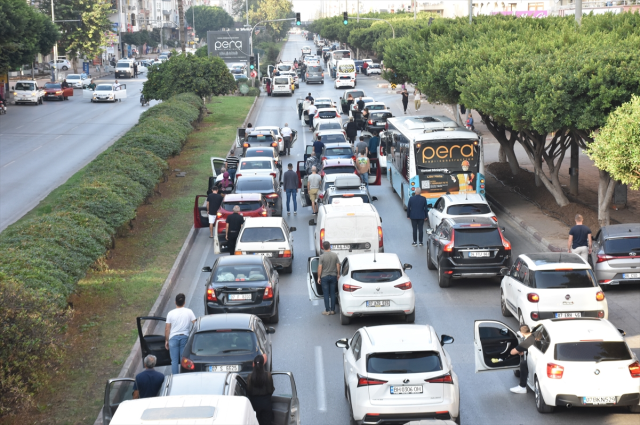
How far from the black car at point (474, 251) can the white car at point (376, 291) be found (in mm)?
2821

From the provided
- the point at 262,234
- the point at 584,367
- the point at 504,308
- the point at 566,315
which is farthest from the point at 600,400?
the point at 262,234

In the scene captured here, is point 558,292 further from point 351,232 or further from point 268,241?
point 268,241

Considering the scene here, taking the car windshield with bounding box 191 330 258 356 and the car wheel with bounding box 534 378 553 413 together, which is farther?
the car windshield with bounding box 191 330 258 356

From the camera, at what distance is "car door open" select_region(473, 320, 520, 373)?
12.1 m

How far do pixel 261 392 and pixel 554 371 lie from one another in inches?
159

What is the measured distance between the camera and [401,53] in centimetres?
4716

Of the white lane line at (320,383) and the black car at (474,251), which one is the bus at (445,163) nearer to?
the black car at (474,251)

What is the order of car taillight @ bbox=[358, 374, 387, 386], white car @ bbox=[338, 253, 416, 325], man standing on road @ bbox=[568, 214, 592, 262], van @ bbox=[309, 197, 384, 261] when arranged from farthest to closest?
van @ bbox=[309, 197, 384, 261]
man standing on road @ bbox=[568, 214, 592, 262]
white car @ bbox=[338, 253, 416, 325]
car taillight @ bbox=[358, 374, 387, 386]

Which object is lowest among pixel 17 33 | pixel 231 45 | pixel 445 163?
pixel 445 163

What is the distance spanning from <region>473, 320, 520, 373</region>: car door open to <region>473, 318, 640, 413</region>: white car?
51 centimetres

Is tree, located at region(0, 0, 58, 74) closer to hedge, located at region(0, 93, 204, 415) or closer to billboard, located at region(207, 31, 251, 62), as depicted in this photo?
billboard, located at region(207, 31, 251, 62)

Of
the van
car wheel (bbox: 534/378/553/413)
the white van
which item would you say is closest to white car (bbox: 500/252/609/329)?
car wheel (bbox: 534/378/553/413)

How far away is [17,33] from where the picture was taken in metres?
55.5

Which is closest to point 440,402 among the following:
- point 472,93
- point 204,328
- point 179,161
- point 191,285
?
point 204,328
